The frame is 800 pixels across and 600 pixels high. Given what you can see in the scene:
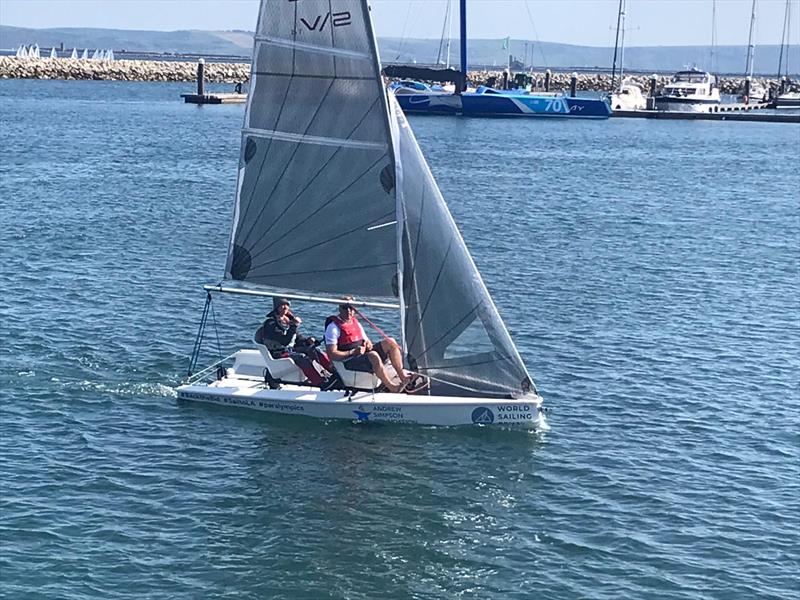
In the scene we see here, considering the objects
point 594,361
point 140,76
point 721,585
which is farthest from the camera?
point 140,76

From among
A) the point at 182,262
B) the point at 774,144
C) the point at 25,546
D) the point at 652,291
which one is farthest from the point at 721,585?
the point at 774,144

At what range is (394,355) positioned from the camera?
25.3m

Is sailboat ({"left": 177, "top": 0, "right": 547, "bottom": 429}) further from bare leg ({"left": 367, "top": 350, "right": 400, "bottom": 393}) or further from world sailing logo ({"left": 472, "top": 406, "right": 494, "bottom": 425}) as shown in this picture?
bare leg ({"left": 367, "top": 350, "right": 400, "bottom": 393})

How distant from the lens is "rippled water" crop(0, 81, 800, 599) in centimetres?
1939

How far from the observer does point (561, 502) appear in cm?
2209

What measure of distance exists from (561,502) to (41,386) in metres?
11.6

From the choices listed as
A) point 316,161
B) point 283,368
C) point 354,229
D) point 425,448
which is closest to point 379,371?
point 425,448

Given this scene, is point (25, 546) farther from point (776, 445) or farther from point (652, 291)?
point (652, 291)

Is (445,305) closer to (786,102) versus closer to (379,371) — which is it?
(379,371)

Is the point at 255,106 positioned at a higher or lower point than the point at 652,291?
higher

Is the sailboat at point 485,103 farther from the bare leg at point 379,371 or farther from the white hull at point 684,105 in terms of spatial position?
the bare leg at point 379,371

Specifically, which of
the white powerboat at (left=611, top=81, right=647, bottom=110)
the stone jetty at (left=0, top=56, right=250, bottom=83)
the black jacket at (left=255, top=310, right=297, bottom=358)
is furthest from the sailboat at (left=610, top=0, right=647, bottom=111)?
the black jacket at (left=255, top=310, right=297, bottom=358)

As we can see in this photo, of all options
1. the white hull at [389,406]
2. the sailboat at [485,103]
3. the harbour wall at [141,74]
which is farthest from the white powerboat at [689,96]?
the white hull at [389,406]

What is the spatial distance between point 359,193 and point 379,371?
11.7 feet
